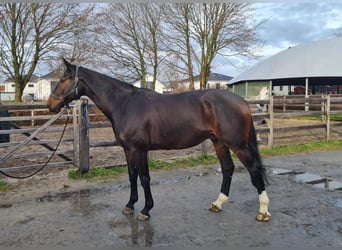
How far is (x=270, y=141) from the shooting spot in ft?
27.0

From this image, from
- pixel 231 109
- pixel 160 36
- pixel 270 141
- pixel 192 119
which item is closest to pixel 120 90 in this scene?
pixel 192 119

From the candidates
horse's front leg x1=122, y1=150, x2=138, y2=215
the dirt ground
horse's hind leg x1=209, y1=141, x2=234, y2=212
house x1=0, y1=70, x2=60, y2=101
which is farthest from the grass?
house x1=0, y1=70, x2=60, y2=101

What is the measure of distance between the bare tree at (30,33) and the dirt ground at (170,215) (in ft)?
44.6

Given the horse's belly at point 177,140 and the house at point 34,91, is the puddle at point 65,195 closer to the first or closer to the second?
the horse's belly at point 177,140

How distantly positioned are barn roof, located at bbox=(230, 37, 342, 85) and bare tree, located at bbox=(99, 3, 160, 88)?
811 cm

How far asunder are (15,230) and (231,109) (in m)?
2.57

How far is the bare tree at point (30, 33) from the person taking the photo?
16.6 metres

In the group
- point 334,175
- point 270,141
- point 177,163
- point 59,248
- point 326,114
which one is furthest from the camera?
point 326,114

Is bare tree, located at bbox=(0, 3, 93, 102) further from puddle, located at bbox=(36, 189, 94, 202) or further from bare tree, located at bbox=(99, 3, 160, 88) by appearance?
puddle, located at bbox=(36, 189, 94, 202)

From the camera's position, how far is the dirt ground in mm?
3059

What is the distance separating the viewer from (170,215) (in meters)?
3.74

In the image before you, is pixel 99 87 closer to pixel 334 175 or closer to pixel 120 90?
pixel 120 90

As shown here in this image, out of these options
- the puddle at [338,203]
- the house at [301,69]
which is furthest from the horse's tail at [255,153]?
the house at [301,69]

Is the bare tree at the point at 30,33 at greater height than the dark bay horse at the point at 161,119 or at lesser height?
greater
